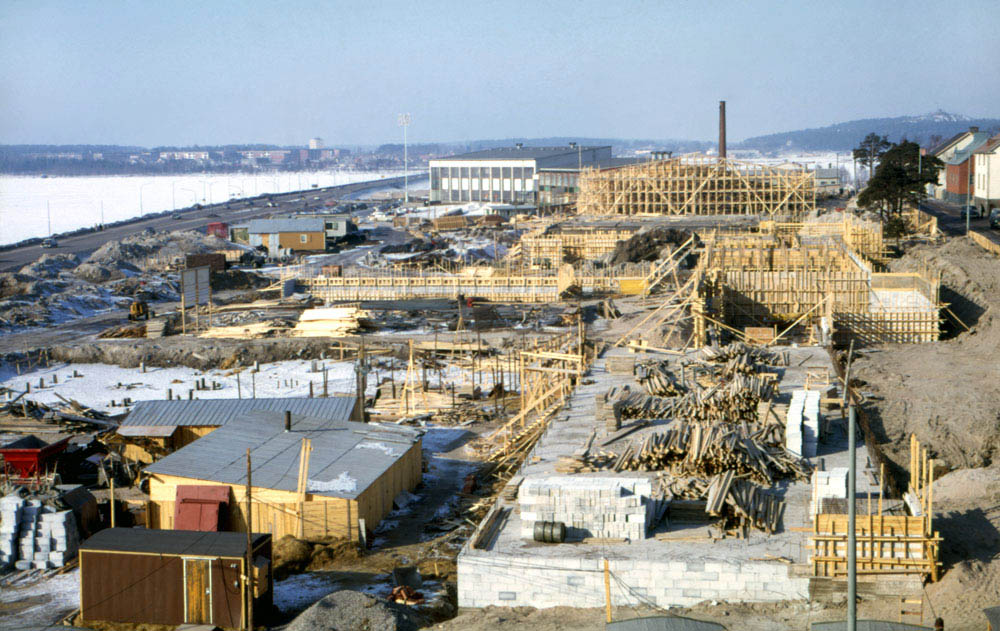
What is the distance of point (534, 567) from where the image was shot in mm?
15352

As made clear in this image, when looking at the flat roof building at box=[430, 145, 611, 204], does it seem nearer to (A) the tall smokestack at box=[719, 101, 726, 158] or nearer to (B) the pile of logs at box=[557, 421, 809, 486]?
(A) the tall smokestack at box=[719, 101, 726, 158]

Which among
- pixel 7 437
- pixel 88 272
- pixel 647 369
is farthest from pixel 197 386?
pixel 88 272

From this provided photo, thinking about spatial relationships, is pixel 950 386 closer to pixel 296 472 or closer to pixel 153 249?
pixel 296 472

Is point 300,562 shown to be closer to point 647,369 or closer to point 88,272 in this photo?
point 647,369

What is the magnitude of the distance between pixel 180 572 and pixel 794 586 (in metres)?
9.13

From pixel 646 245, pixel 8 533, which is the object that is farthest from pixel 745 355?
pixel 646 245

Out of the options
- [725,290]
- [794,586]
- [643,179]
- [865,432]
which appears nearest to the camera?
[794,586]

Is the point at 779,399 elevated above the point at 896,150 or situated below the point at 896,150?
below

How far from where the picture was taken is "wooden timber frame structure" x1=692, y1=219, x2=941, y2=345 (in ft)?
116

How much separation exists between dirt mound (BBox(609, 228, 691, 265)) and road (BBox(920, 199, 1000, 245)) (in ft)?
51.1

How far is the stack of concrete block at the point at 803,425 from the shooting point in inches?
789

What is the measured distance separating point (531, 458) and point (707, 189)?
62912mm

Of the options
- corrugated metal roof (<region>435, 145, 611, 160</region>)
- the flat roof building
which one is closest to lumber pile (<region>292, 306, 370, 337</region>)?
the flat roof building

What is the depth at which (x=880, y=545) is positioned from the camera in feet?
48.8
